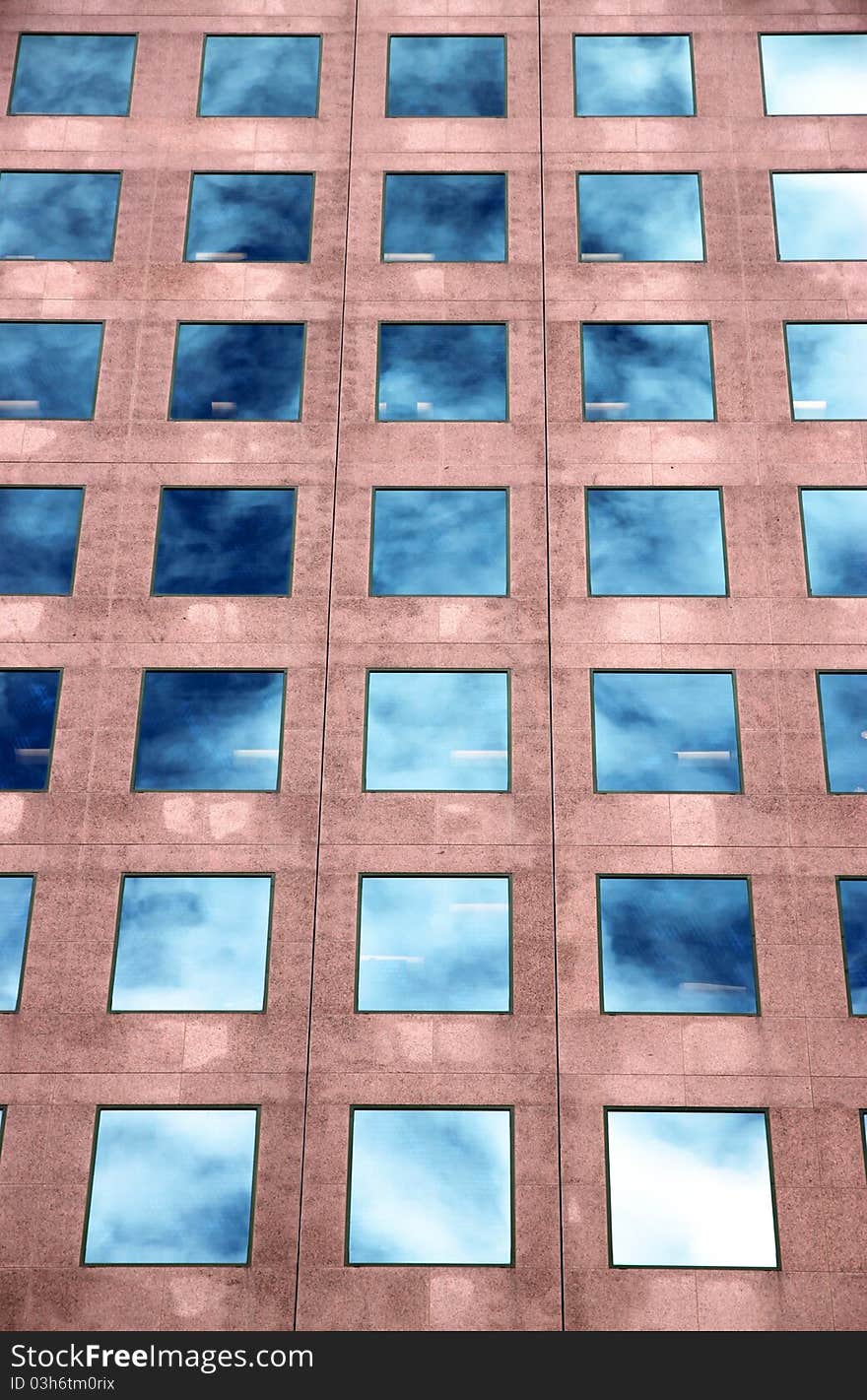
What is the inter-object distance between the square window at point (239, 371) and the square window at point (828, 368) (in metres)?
9.50

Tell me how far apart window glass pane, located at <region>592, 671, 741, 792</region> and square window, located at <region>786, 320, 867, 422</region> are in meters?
5.90

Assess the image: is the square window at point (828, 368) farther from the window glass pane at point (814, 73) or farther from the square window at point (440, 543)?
the square window at point (440, 543)

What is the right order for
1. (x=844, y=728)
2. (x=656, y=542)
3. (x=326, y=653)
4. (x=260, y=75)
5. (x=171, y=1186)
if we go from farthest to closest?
1. (x=260, y=75)
2. (x=656, y=542)
3. (x=326, y=653)
4. (x=844, y=728)
5. (x=171, y=1186)

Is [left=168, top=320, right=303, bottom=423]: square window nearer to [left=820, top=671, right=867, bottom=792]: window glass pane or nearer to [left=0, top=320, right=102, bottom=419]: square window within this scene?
[left=0, top=320, right=102, bottom=419]: square window

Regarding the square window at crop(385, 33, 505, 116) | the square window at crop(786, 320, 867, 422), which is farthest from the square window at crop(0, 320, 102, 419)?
the square window at crop(786, 320, 867, 422)

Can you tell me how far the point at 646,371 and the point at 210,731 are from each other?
35.8ft

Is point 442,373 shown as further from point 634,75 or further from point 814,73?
point 814,73

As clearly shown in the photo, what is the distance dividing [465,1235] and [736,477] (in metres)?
14.3

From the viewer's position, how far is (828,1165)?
24875 millimetres

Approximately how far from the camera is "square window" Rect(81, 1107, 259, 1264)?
80.6 feet

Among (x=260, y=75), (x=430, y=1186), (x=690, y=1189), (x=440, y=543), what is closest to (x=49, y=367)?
(x=260, y=75)

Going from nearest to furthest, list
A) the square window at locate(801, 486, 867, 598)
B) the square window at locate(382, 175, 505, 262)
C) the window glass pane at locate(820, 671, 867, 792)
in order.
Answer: the window glass pane at locate(820, 671, 867, 792)
the square window at locate(801, 486, 867, 598)
the square window at locate(382, 175, 505, 262)

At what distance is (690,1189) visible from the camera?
25.0m

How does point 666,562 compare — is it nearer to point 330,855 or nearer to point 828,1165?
point 330,855
